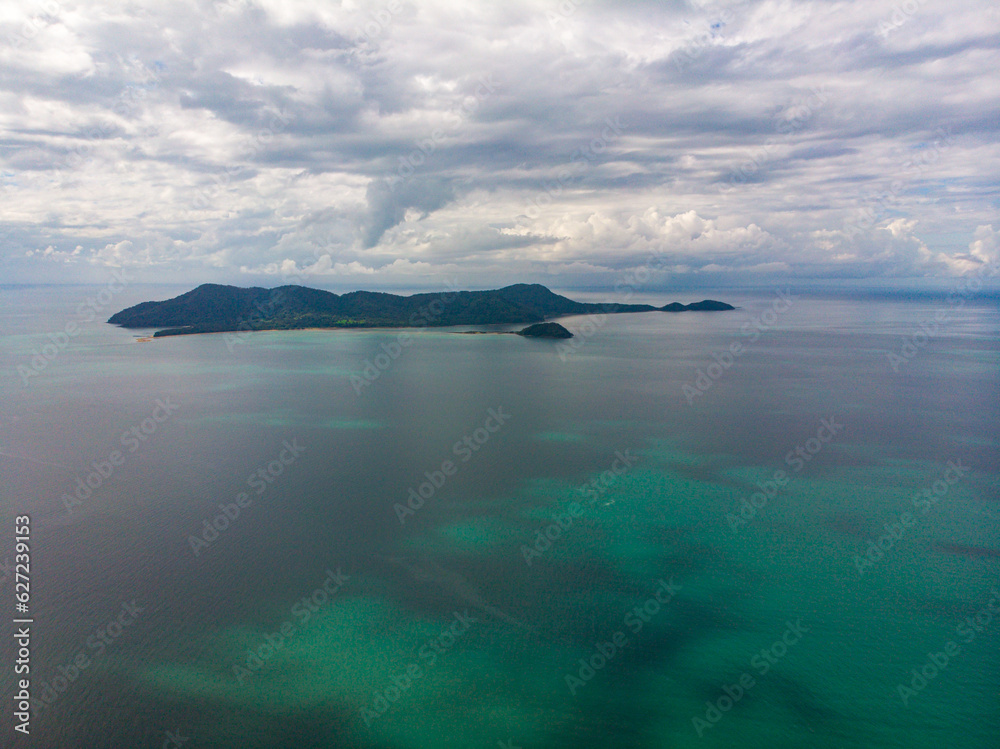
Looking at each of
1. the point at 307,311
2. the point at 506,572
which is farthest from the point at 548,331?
the point at 506,572

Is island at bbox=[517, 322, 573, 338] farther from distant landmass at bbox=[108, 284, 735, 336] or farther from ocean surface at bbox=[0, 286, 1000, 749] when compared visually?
ocean surface at bbox=[0, 286, 1000, 749]

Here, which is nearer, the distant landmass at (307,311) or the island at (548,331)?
the island at (548,331)

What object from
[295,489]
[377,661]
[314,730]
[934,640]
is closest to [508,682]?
[377,661]

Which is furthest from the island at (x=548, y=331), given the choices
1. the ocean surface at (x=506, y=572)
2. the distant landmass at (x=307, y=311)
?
the ocean surface at (x=506, y=572)

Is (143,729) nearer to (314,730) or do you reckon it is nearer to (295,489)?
(314,730)

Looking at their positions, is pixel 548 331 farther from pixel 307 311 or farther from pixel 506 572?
pixel 506 572

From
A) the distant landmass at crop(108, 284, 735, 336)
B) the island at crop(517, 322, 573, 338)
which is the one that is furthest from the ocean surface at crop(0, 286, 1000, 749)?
Answer: the distant landmass at crop(108, 284, 735, 336)

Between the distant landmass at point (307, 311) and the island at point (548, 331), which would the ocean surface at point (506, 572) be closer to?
the island at point (548, 331)
